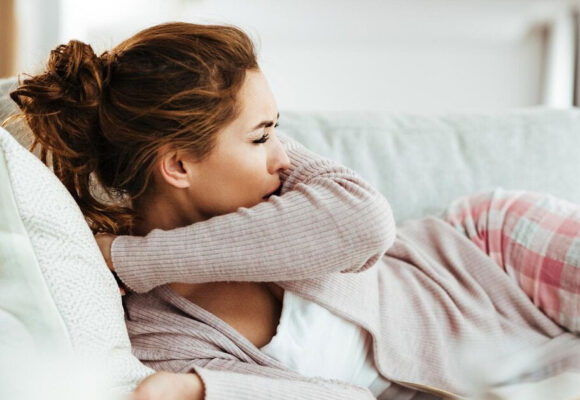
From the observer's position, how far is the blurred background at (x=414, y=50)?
3.65 m

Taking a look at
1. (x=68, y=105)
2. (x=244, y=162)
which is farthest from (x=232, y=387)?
(x=68, y=105)

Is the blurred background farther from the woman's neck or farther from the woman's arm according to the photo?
the woman's arm

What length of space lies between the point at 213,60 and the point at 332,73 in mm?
2889

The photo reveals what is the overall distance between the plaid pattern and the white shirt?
0.37 meters

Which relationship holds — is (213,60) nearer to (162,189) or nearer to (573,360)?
(162,189)

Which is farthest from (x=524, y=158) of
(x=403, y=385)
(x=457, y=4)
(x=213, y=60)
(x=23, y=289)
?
(x=457, y=4)

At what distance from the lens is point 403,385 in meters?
1.12

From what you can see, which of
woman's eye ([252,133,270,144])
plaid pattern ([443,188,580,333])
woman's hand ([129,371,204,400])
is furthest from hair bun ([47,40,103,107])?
plaid pattern ([443,188,580,333])

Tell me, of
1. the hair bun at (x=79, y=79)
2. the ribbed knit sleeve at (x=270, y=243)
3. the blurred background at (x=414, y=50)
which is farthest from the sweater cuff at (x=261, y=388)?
the blurred background at (x=414, y=50)

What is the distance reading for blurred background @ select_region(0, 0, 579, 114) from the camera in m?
3.65

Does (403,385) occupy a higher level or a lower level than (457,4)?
lower

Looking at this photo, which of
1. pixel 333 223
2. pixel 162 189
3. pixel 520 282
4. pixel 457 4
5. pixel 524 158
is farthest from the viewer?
pixel 457 4

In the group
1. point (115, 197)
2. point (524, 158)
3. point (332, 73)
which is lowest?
point (332, 73)

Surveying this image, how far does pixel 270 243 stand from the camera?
3.22 feet
